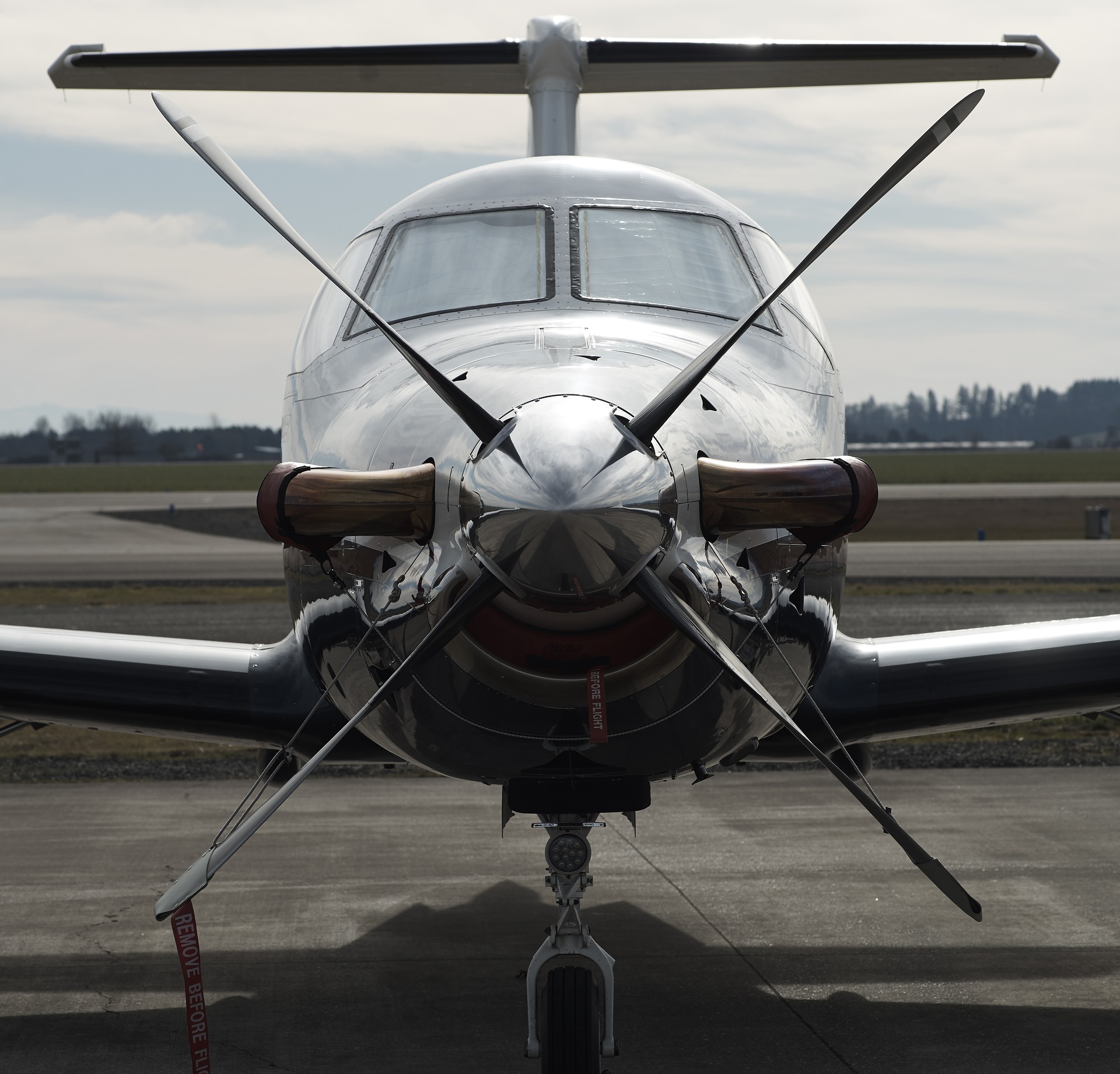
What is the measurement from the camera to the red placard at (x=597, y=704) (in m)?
3.87

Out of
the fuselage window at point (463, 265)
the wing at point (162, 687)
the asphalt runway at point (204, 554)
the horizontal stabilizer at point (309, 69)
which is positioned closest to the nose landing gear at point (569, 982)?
the wing at point (162, 687)

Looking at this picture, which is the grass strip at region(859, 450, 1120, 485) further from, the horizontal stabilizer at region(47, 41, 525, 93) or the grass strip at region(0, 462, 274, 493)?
the horizontal stabilizer at region(47, 41, 525, 93)

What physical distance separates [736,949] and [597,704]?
396 centimetres

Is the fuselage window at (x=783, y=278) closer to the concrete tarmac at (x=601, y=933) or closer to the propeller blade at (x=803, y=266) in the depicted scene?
the propeller blade at (x=803, y=266)

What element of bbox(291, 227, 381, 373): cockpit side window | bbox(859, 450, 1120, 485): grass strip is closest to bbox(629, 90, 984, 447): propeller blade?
bbox(291, 227, 381, 373): cockpit side window

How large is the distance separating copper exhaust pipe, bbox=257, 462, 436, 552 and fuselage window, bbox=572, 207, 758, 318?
173 centimetres

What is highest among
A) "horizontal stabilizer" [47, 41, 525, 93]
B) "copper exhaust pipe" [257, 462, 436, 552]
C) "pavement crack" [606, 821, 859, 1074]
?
"horizontal stabilizer" [47, 41, 525, 93]

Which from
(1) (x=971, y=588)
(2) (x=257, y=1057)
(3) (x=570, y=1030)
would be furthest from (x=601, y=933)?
(1) (x=971, y=588)

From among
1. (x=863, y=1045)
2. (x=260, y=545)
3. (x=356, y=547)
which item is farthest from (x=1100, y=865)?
(x=260, y=545)

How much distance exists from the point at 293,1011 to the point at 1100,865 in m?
5.43

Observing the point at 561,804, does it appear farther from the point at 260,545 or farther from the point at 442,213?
the point at 260,545

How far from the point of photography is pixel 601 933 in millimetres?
7613

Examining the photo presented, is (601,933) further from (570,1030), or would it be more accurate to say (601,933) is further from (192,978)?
(192,978)

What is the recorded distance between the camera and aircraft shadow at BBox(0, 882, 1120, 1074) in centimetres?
589
